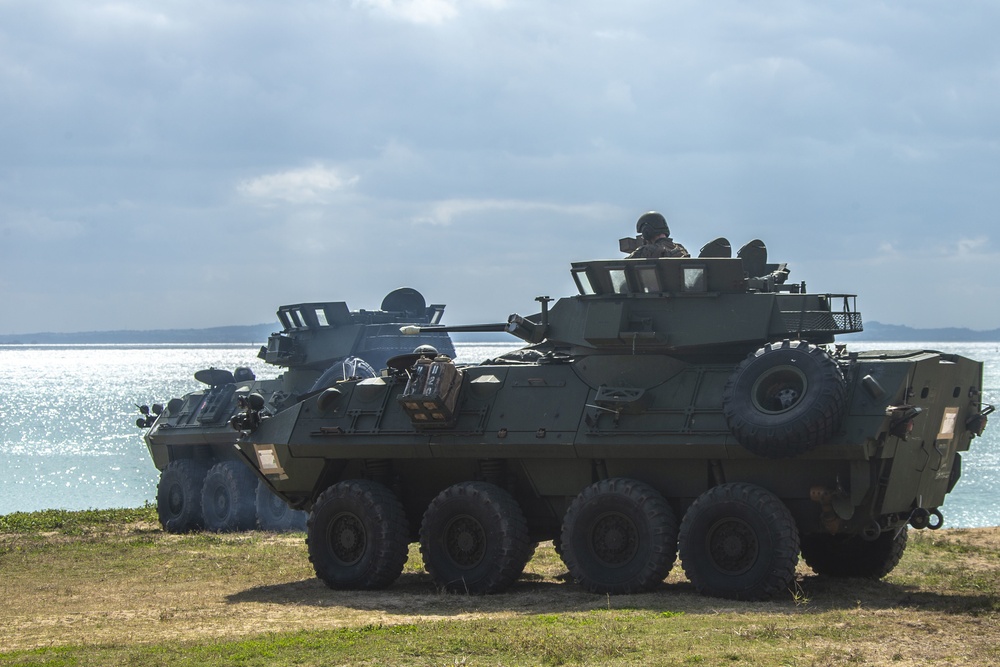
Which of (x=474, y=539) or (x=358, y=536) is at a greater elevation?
(x=474, y=539)

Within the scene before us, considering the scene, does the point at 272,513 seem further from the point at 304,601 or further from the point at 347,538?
the point at 304,601

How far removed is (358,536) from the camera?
18.4m

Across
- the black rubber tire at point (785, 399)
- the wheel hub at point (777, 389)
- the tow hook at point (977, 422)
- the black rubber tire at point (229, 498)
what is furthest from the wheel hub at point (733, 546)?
the black rubber tire at point (229, 498)

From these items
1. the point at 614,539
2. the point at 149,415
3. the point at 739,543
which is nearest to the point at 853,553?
the point at 739,543

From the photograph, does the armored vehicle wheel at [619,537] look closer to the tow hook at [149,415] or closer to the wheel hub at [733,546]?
the wheel hub at [733,546]

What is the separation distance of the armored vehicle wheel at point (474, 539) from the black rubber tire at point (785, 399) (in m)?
2.98

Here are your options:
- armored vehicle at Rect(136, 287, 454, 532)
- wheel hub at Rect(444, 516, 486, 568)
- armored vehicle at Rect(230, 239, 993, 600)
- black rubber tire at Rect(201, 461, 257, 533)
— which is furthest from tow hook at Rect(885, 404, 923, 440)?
black rubber tire at Rect(201, 461, 257, 533)

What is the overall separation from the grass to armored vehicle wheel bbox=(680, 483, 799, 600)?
0.95 ft

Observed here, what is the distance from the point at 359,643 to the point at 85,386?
17029 cm

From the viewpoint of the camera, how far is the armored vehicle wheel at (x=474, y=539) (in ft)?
56.4

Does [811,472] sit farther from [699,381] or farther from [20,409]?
[20,409]

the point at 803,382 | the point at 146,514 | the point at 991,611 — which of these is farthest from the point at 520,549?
the point at 146,514

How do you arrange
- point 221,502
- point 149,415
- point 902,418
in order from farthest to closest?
1. point 149,415
2. point 221,502
3. point 902,418

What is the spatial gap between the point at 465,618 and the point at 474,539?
260 centimetres
